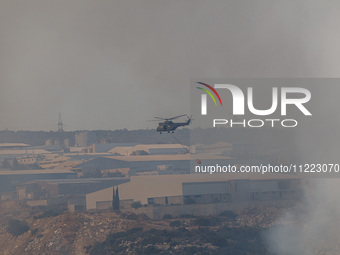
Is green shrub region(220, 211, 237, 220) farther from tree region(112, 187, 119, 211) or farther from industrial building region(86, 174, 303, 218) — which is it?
tree region(112, 187, 119, 211)

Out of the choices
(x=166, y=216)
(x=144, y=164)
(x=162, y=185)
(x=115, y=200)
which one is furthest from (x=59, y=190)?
(x=144, y=164)

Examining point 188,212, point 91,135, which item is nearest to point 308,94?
point 188,212

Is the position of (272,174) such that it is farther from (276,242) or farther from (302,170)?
(276,242)

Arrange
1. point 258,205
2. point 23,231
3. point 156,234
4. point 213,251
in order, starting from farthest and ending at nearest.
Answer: point 258,205, point 23,231, point 156,234, point 213,251

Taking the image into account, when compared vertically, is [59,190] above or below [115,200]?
above

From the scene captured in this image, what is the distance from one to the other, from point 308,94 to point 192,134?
14050 mm

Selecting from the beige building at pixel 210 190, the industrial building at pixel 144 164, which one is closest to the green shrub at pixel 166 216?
the beige building at pixel 210 190

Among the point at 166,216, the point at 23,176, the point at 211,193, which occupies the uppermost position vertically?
the point at 23,176

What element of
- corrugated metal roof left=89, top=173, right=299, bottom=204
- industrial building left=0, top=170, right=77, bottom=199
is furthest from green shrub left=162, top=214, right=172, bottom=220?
industrial building left=0, top=170, right=77, bottom=199

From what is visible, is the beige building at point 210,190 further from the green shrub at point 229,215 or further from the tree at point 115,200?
the green shrub at point 229,215

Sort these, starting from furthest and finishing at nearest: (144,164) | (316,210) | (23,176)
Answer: (144,164), (23,176), (316,210)

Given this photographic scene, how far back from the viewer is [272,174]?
2345 inches

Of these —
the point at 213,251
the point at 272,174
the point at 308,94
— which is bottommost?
the point at 213,251

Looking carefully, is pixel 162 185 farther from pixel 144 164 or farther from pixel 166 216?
pixel 144 164
